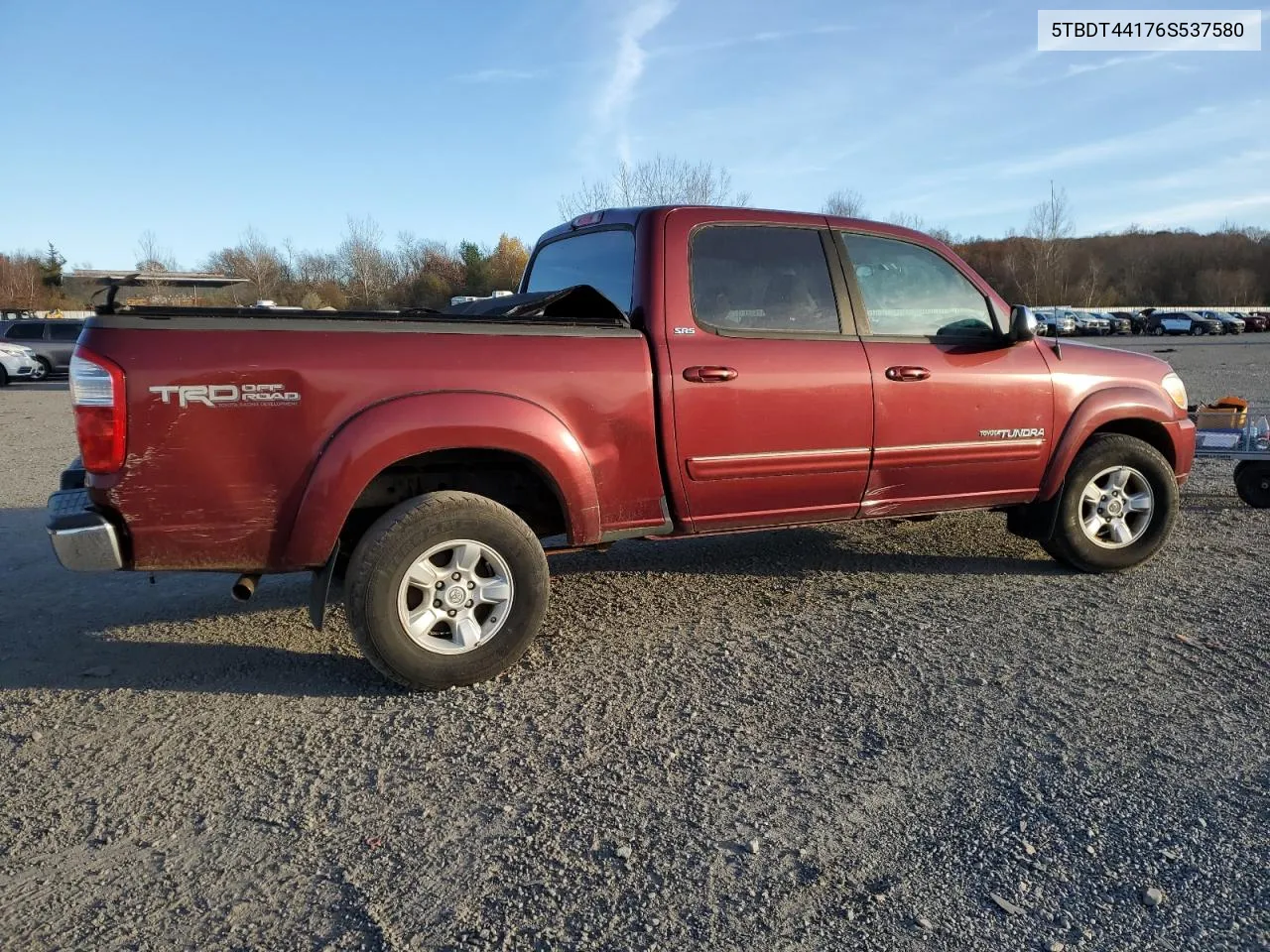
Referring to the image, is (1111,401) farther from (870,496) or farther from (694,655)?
(694,655)

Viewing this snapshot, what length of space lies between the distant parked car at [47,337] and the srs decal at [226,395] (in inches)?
995

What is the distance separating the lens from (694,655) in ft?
12.9

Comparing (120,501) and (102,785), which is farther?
(120,501)

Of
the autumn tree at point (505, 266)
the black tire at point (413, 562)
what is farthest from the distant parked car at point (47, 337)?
the black tire at point (413, 562)

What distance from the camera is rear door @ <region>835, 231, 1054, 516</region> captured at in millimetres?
4512

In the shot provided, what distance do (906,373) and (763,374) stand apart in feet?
2.77

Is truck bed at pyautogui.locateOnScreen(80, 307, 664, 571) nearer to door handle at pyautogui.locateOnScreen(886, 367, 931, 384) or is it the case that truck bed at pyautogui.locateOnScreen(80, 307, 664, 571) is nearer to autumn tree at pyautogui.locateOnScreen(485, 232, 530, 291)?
door handle at pyautogui.locateOnScreen(886, 367, 931, 384)

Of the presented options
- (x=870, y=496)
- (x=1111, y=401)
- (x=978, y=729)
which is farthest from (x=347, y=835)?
(x=1111, y=401)

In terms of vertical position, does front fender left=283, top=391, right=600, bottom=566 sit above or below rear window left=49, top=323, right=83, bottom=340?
below

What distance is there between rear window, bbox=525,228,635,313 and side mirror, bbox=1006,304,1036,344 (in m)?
2.06

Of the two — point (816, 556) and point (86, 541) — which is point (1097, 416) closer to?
point (816, 556)

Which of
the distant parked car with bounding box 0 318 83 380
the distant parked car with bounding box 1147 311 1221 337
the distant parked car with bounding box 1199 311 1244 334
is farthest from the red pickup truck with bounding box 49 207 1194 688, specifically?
the distant parked car with bounding box 1199 311 1244 334

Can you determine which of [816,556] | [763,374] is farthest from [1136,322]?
[763,374]

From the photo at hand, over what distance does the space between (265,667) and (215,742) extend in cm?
72
